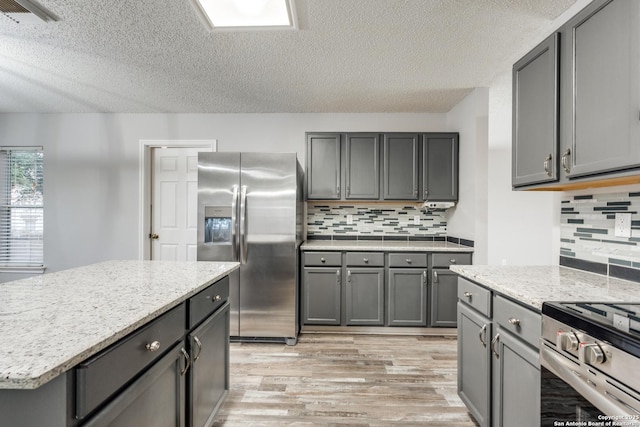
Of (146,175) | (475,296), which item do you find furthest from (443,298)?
(146,175)

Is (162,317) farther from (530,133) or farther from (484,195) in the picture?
(484,195)

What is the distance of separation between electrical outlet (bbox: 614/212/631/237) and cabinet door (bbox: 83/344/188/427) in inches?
85.5

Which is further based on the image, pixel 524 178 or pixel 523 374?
pixel 524 178

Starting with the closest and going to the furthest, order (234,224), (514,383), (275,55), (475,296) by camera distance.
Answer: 1. (514,383)
2. (475,296)
3. (275,55)
4. (234,224)

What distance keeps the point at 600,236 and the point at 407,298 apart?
6.09 feet

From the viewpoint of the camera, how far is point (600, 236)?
170 centimetres

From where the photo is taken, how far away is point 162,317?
1.20 metres

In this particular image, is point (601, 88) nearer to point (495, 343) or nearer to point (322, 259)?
point (495, 343)

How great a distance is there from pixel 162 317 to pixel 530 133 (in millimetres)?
2037

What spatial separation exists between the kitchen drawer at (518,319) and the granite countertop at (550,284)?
0.14 feet

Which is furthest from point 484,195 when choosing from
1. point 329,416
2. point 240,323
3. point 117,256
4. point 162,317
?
point 117,256

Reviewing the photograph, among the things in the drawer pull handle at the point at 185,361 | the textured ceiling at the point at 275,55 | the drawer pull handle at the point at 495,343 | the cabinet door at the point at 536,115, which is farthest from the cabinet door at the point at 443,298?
the drawer pull handle at the point at 185,361

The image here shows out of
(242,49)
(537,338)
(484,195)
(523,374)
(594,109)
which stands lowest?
(523,374)

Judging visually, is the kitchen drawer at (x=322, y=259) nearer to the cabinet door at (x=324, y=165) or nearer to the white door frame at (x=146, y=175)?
the cabinet door at (x=324, y=165)
